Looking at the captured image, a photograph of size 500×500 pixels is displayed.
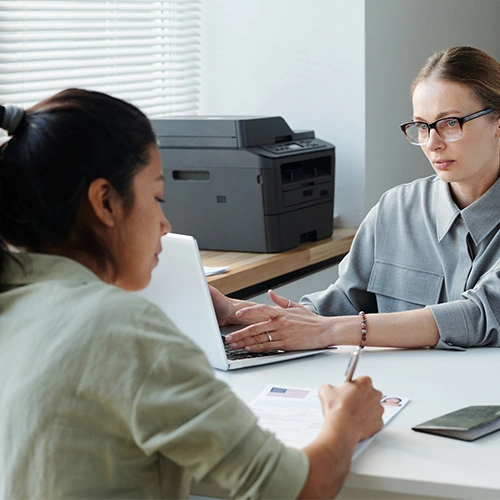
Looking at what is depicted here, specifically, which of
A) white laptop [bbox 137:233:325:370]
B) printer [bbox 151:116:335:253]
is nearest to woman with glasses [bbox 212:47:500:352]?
white laptop [bbox 137:233:325:370]

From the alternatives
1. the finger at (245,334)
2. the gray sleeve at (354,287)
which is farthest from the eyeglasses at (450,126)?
the finger at (245,334)

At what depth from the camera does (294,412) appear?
1370 mm

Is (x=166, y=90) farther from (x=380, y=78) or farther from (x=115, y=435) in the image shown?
(x=115, y=435)

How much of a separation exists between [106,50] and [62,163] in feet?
7.18

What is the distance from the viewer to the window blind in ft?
8.95

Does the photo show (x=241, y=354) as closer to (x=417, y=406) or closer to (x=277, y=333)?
(x=277, y=333)

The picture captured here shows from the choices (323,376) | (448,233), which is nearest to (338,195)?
(448,233)

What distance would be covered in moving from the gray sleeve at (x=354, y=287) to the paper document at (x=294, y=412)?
66 centimetres

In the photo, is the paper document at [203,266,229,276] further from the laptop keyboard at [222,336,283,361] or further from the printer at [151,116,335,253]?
the laptop keyboard at [222,336,283,361]

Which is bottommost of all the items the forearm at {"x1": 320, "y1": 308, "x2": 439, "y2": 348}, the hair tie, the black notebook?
the forearm at {"x1": 320, "y1": 308, "x2": 439, "y2": 348}

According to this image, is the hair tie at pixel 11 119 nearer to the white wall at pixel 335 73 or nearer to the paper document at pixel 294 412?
the paper document at pixel 294 412

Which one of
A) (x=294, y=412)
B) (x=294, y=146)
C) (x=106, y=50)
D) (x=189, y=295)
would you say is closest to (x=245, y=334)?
(x=189, y=295)

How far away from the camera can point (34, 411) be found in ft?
3.09

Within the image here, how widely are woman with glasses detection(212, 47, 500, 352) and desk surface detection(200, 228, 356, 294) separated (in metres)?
0.40
